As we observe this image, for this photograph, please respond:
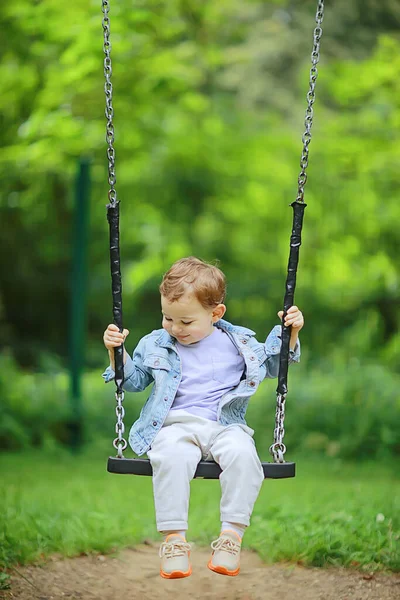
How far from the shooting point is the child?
302 cm

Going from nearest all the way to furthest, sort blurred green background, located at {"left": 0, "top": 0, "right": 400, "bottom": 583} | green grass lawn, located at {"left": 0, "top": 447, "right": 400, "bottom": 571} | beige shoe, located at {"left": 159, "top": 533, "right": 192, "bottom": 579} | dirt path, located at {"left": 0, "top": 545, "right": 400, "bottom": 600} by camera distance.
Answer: beige shoe, located at {"left": 159, "top": 533, "right": 192, "bottom": 579} → dirt path, located at {"left": 0, "top": 545, "right": 400, "bottom": 600} → green grass lawn, located at {"left": 0, "top": 447, "right": 400, "bottom": 571} → blurred green background, located at {"left": 0, "top": 0, "right": 400, "bottom": 583}

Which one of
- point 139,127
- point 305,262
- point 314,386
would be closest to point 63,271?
point 139,127

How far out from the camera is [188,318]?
10.7ft

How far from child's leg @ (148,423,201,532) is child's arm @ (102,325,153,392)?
1.22 feet

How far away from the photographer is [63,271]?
1012 centimetres

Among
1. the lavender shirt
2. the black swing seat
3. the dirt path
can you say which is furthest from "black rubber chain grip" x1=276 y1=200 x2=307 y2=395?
the dirt path

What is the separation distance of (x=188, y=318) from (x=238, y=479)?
2.11 feet

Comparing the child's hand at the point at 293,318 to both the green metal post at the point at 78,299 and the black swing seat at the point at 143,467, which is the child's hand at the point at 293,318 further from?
the green metal post at the point at 78,299

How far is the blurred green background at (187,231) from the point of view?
6.84 meters

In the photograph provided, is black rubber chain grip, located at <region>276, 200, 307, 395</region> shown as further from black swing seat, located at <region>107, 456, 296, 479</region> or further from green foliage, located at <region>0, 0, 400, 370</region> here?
green foliage, located at <region>0, 0, 400, 370</region>

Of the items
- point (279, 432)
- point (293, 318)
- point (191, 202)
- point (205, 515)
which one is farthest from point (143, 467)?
point (191, 202)

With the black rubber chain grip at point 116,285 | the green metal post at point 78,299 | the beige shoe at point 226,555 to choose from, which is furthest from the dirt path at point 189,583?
the green metal post at point 78,299

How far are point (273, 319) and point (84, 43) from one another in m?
3.29

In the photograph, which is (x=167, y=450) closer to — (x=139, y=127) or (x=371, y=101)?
(x=139, y=127)
